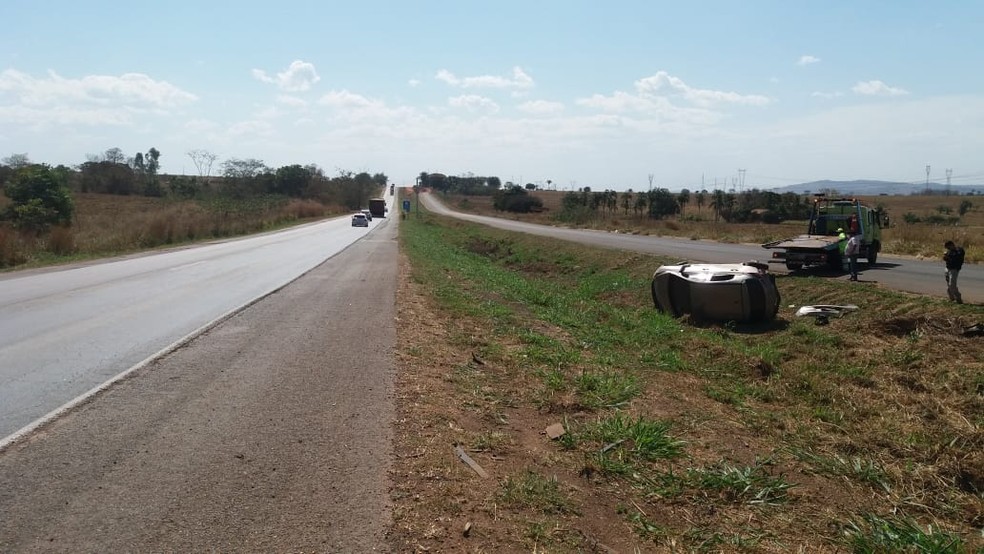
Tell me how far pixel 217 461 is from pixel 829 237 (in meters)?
18.5

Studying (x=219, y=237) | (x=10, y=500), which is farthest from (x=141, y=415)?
(x=219, y=237)

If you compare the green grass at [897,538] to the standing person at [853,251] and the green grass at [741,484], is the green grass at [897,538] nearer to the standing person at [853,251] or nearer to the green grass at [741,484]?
the green grass at [741,484]

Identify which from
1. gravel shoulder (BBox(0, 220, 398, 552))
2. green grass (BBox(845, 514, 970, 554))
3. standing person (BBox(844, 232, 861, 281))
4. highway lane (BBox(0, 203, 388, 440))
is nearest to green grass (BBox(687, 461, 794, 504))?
green grass (BBox(845, 514, 970, 554))

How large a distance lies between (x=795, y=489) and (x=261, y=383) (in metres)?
5.16

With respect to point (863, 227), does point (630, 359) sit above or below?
below

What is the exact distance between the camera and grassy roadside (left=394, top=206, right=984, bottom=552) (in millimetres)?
4320

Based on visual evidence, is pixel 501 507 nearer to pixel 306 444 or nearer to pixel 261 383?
pixel 306 444

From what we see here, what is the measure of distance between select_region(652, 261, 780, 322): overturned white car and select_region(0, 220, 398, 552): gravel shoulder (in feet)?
22.0

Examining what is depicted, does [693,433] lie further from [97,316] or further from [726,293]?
[97,316]

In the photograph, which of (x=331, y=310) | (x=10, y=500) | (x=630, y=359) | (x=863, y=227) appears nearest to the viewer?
(x=10, y=500)

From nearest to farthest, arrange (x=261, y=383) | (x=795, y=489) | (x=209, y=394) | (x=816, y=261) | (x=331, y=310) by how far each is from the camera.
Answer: (x=795, y=489), (x=209, y=394), (x=261, y=383), (x=331, y=310), (x=816, y=261)

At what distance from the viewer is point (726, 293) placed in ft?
41.9

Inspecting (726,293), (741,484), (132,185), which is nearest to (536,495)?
(741,484)

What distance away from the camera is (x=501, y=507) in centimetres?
439
